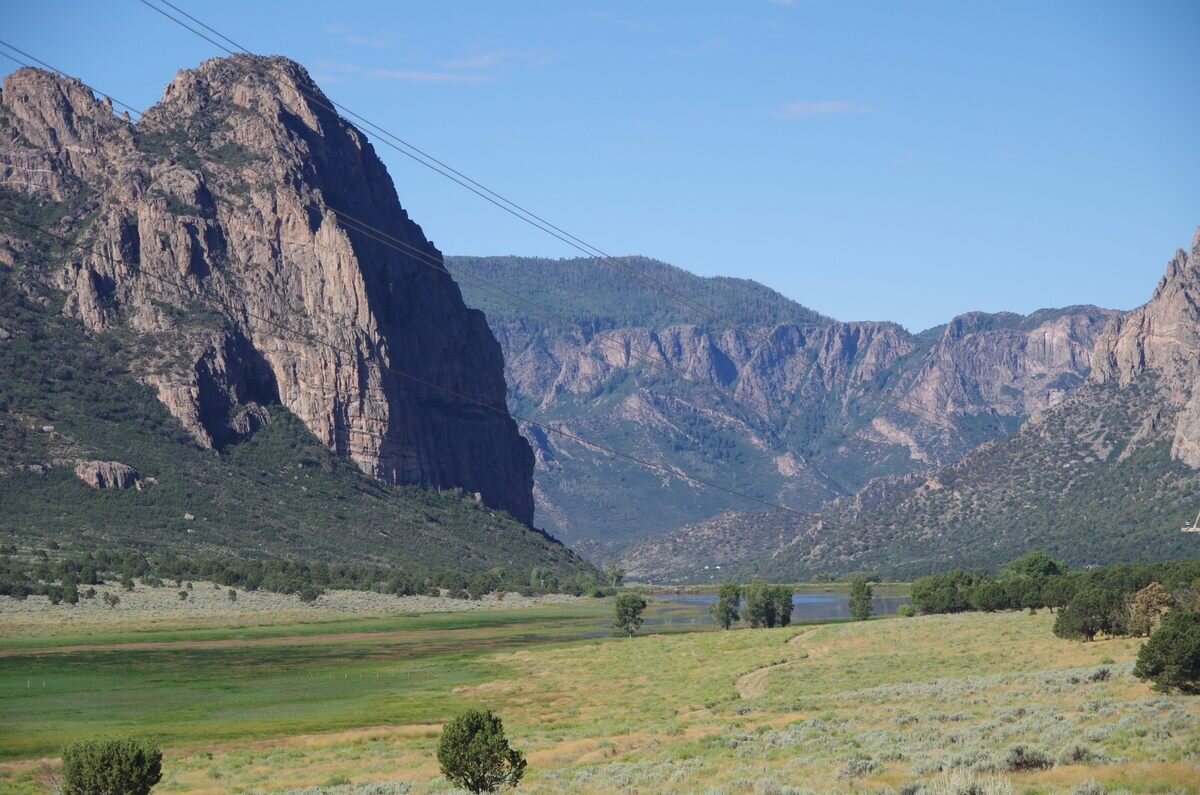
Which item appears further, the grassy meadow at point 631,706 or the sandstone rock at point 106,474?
the sandstone rock at point 106,474

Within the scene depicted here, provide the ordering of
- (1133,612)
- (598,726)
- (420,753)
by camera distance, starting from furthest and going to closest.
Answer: (1133,612) < (598,726) < (420,753)

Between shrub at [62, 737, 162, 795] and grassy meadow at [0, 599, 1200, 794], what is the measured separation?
673 cm

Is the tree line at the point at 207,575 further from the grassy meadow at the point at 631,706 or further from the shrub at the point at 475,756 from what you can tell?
the shrub at the point at 475,756

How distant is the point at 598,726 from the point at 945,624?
48926 mm

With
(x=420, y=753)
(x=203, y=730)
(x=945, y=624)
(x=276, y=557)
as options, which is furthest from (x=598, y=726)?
(x=276, y=557)

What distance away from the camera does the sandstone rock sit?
183 meters

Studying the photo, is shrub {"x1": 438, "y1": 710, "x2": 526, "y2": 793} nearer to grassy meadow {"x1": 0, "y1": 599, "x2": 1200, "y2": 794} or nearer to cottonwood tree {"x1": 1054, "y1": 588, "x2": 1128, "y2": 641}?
grassy meadow {"x1": 0, "y1": 599, "x2": 1200, "y2": 794}

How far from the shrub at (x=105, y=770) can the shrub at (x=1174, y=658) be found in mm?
34754


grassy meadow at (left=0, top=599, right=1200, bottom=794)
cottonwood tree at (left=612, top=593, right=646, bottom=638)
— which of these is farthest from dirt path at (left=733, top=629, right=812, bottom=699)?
cottonwood tree at (left=612, top=593, right=646, bottom=638)

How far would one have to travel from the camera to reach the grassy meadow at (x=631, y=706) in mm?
40031

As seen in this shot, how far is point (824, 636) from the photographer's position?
10500cm

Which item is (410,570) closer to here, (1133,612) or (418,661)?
(418,661)

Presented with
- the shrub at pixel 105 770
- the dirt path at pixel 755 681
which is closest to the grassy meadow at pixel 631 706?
the dirt path at pixel 755 681

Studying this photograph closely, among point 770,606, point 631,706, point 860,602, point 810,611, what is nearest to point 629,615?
point 770,606
